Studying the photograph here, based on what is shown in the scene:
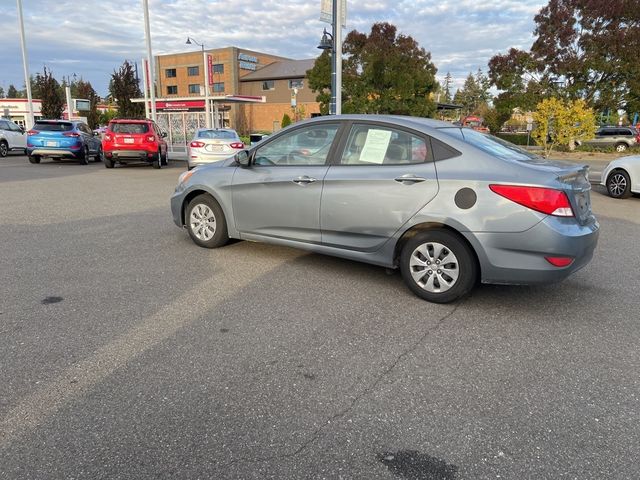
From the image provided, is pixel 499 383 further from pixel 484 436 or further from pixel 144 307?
pixel 144 307

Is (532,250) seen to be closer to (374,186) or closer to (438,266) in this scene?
(438,266)

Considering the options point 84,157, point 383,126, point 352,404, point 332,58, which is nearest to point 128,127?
point 84,157

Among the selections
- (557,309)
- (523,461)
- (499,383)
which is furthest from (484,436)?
(557,309)

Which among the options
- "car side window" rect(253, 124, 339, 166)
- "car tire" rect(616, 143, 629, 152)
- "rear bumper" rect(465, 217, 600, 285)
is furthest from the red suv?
"car tire" rect(616, 143, 629, 152)

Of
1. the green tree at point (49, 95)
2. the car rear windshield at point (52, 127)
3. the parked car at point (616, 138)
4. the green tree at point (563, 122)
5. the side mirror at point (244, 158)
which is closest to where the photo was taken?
the side mirror at point (244, 158)

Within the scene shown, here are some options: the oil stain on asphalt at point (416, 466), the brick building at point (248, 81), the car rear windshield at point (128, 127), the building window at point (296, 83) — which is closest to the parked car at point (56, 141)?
the car rear windshield at point (128, 127)

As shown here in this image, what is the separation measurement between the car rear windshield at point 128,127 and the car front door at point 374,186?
1451cm

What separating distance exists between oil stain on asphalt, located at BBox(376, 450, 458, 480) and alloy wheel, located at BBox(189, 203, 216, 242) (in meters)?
4.17

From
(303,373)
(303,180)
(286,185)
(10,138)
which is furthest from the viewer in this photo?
(10,138)

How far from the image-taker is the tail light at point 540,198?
411 centimetres

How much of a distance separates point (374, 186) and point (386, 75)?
25.9m

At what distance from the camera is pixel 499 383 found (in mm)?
3238

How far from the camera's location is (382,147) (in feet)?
15.9

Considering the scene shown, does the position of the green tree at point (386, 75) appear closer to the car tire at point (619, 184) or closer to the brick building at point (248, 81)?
the car tire at point (619, 184)
